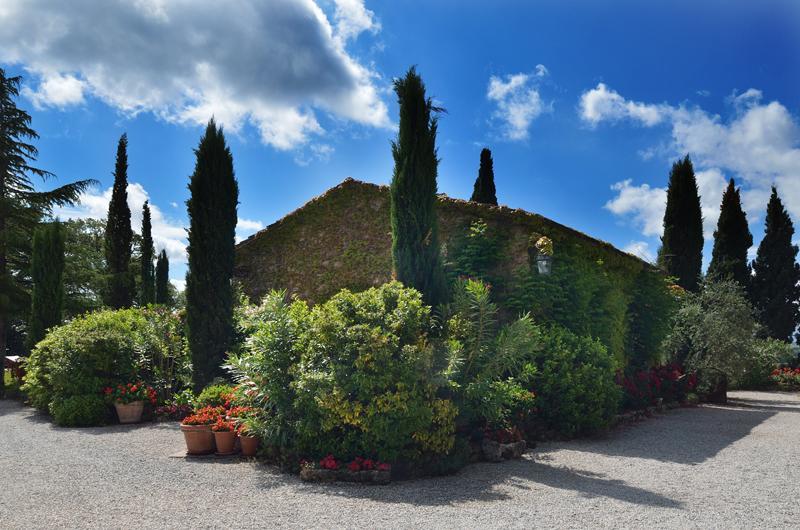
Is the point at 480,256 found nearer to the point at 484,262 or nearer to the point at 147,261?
the point at 484,262

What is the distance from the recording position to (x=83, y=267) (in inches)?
1155

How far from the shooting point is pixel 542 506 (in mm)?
4984

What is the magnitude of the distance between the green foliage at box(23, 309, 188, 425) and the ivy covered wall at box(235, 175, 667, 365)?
8.07ft

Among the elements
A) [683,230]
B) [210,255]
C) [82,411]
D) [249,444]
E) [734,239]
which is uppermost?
[734,239]

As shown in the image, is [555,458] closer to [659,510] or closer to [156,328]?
[659,510]

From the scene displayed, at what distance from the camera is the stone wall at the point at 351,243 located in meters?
10.5

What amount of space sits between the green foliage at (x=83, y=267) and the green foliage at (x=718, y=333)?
66.5 ft

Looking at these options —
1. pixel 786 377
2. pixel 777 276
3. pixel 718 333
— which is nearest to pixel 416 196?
pixel 718 333

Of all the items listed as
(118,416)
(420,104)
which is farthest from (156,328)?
(420,104)

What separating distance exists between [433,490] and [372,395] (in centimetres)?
117

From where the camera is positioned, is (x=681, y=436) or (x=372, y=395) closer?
(x=372, y=395)

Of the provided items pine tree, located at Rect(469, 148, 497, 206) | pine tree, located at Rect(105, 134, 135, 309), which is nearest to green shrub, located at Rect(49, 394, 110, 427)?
pine tree, located at Rect(105, 134, 135, 309)

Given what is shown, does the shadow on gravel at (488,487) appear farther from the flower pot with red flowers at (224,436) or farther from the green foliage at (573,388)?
the green foliage at (573,388)

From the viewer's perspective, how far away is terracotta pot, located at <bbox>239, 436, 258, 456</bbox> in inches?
276
